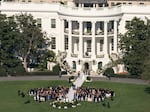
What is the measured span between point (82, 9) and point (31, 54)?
14.0 m

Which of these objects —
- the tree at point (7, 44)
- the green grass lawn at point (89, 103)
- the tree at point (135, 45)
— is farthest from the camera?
the tree at point (7, 44)

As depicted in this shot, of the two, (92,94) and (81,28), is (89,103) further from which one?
(81,28)

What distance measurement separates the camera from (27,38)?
127 metres

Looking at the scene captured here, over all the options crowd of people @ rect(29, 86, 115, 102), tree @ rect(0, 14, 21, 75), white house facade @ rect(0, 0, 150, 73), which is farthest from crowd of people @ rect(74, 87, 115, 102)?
white house facade @ rect(0, 0, 150, 73)

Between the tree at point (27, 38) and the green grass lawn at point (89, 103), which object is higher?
the tree at point (27, 38)

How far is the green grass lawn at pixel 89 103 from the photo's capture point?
9677 centimetres

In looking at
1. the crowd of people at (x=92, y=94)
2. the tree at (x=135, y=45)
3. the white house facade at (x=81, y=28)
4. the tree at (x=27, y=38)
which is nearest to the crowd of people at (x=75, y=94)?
the crowd of people at (x=92, y=94)

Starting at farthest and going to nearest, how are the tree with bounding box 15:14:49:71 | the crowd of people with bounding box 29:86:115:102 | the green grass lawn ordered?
the tree with bounding box 15:14:49:71
the crowd of people with bounding box 29:86:115:102
the green grass lawn

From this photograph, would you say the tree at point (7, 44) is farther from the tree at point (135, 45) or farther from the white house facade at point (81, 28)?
the tree at point (135, 45)

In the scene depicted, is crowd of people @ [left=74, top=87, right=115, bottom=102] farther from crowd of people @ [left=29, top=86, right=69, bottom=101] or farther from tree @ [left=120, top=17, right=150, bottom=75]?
tree @ [left=120, top=17, right=150, bottom=75]

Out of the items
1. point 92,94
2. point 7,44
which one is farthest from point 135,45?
point 7,44

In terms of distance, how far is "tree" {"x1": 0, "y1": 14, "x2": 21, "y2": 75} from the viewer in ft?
408

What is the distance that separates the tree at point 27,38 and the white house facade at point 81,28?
5.97 m

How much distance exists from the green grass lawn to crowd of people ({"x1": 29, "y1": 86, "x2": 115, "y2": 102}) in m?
1.38
